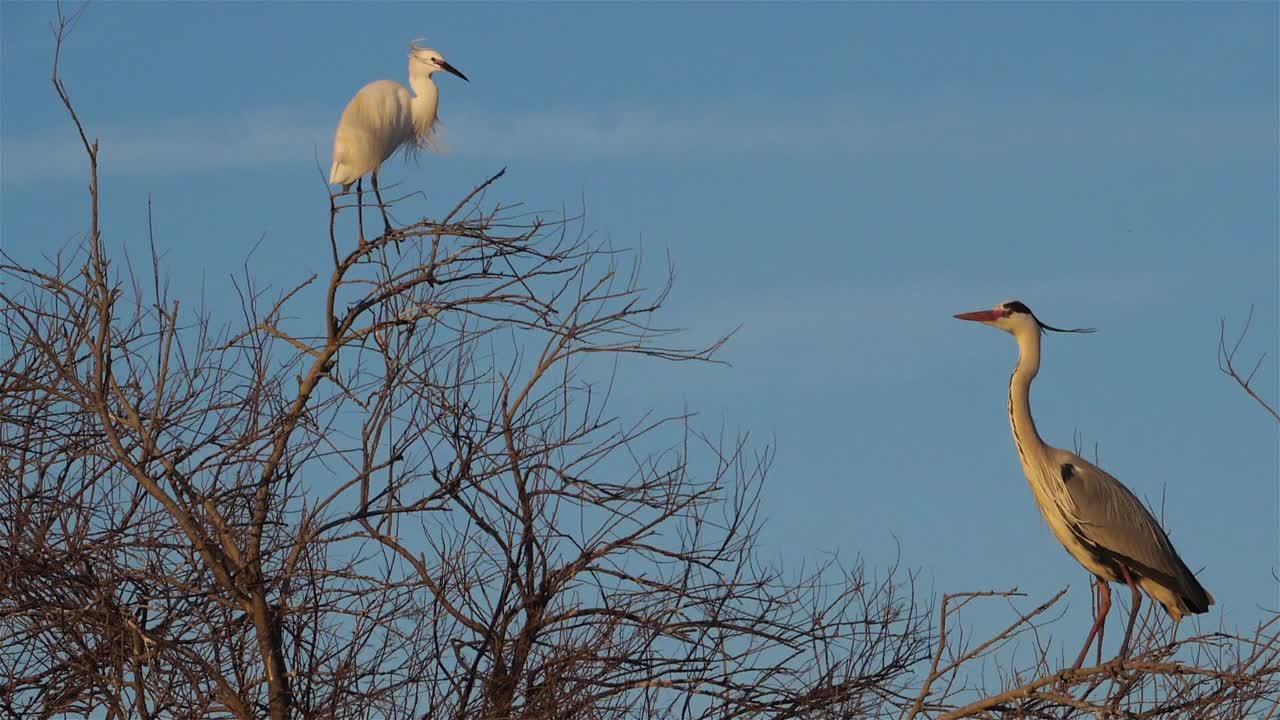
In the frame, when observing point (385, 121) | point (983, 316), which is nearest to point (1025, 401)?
point (983, 316)

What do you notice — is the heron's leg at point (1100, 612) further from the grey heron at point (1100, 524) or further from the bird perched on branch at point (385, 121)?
the bird perched on branch at point (385, 121)

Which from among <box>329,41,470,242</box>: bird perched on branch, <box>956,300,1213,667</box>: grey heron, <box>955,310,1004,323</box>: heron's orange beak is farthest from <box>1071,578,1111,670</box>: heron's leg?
<box>329,41,470,242</box>: bird perched on branch

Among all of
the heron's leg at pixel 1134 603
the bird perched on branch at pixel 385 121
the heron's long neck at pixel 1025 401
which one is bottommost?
the heron's leg at pixel 1134 603

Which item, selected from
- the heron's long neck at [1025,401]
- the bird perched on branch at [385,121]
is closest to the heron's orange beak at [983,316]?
the heron's long neck at [1025,401]

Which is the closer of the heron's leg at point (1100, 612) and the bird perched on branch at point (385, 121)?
the heron's leg at point (1100, 612)

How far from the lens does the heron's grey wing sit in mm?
8211

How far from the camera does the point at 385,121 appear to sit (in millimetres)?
11477

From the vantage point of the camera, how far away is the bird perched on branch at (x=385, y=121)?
11227 millimetres

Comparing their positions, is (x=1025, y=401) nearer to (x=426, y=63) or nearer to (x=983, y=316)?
(x=983, y=316)

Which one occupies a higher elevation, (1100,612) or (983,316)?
(983,316)

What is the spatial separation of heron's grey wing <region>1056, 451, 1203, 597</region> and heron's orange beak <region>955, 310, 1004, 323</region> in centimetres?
105

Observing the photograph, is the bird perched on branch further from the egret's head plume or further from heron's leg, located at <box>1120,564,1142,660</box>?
heron's leg, located at <box>1120,564,1142,660</box>

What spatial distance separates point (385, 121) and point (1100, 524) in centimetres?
616

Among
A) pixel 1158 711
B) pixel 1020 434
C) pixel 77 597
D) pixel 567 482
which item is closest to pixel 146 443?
pixel 77 597
